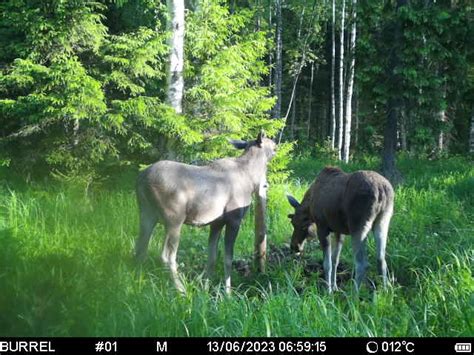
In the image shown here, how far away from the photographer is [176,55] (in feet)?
33.7

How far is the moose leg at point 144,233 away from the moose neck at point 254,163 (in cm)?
149

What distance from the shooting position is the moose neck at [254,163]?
7395mm

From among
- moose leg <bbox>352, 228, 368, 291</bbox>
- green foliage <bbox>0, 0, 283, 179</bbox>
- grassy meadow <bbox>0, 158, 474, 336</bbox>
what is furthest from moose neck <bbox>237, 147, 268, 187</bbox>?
green foliage <bbox>0, 0, 283, 179</bbox>

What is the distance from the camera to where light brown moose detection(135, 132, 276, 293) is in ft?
20.7

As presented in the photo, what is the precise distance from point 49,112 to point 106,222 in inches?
103

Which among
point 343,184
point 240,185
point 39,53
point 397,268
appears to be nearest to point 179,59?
point 39,53

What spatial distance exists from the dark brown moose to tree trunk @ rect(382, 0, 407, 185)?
680 cm

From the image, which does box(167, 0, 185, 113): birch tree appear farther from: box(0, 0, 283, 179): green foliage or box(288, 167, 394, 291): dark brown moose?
box(288, 167, 394, 291): dark brown moose

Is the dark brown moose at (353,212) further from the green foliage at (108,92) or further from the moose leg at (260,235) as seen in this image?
the green foliage at (108,92)
